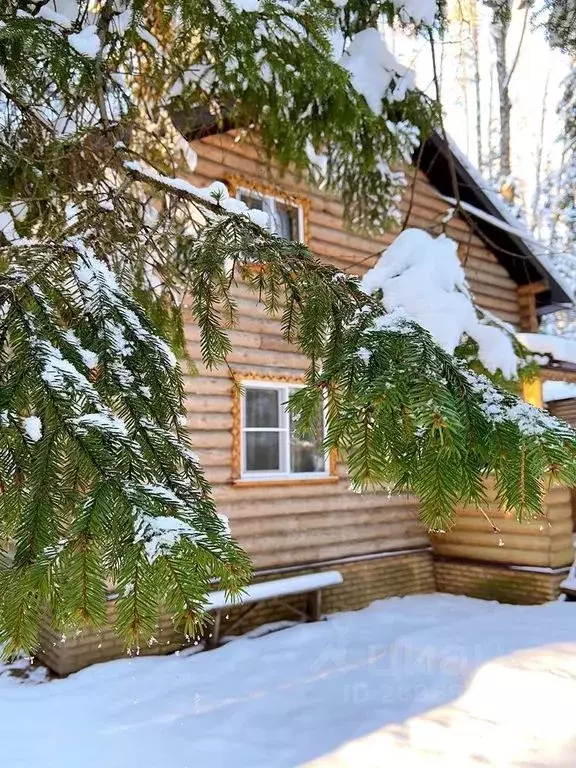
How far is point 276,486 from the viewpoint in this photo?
7598mm

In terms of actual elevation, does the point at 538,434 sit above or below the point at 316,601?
above

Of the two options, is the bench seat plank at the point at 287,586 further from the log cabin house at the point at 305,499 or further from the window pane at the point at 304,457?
the window pane at the point at 304,457

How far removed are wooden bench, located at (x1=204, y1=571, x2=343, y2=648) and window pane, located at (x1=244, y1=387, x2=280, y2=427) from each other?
1.99 meters

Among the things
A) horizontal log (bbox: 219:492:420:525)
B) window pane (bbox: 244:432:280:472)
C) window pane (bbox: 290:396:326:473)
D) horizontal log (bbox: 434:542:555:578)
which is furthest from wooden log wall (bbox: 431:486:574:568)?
window pane (bbox: 244:432:280:472)

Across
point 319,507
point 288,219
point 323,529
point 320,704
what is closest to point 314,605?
point 323,529

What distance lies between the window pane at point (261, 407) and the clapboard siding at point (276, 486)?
1.07 ft

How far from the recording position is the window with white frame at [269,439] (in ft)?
25.0

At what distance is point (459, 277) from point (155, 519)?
3.99 m

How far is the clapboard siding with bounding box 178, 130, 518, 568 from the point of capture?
711cm

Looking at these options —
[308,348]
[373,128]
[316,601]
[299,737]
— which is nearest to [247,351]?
[316,601]

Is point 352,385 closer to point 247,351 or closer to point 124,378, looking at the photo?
point 124,378

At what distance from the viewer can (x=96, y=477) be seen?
1323 mm

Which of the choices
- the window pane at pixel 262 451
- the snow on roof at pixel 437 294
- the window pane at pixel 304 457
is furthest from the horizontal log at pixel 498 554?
the snow on roof at pixel 437 294

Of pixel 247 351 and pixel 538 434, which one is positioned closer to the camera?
pixel 538 434
